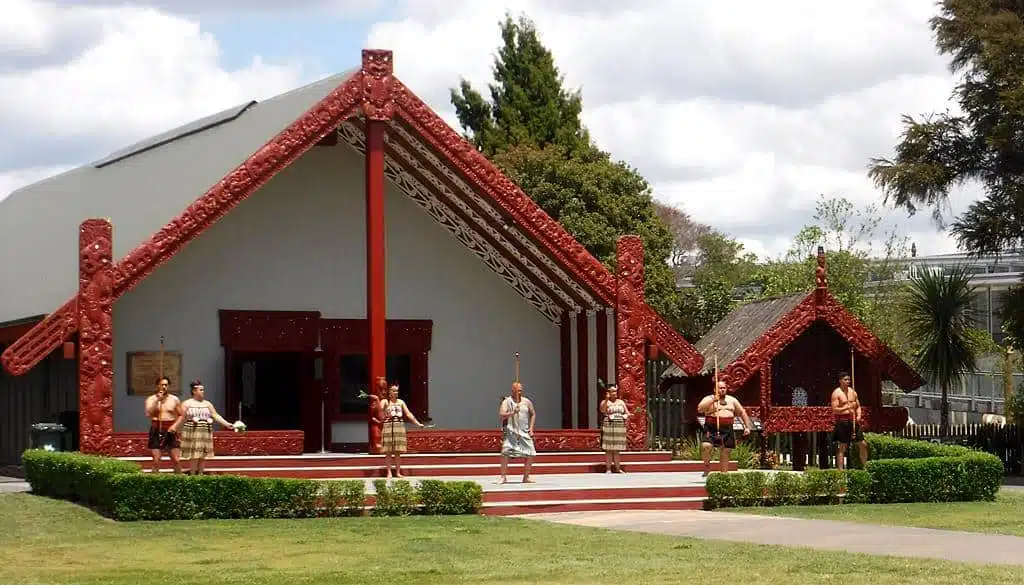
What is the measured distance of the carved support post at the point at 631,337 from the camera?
30250 millimetres

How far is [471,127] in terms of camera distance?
6562 centimetres

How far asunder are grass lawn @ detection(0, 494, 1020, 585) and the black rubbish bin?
7701 mm

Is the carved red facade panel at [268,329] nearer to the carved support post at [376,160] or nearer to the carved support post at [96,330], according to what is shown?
the carved support post at [376,160]

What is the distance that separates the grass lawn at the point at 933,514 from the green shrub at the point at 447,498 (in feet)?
→ 11.3

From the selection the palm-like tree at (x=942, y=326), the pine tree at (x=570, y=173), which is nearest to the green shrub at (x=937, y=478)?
the palm-like tree at (x=942, y=326)

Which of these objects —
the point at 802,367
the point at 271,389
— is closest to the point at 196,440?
the point at 271,389

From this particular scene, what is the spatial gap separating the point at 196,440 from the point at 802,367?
13.3 meters

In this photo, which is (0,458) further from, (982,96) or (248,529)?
(982,96)

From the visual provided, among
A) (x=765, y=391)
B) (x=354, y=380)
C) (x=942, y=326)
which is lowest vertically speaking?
(x=765, y=391)

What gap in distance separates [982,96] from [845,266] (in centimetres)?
1576

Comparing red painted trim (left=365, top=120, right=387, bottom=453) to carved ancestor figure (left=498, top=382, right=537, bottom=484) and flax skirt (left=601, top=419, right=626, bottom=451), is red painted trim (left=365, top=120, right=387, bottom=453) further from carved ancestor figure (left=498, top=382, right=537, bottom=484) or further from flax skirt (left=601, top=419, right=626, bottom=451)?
flax skirt (left=601, top=419, right=626, bottom=451)

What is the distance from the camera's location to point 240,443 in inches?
1115

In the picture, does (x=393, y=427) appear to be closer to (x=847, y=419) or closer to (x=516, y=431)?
(x=516, y=431)

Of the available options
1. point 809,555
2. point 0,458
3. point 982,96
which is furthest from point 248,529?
point 982,96
